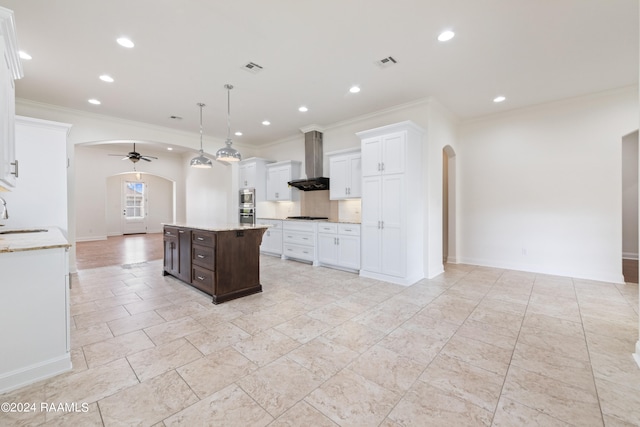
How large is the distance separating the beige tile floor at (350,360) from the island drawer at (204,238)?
733mm

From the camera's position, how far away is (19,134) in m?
3.61

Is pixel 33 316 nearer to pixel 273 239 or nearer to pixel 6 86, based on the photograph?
pixel 6 86

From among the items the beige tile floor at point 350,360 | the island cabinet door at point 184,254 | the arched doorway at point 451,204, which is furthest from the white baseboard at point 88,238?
the arched doorway at point 451,204

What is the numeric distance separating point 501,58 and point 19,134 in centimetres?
632

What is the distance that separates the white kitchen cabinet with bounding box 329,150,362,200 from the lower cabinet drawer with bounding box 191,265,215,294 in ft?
9.52

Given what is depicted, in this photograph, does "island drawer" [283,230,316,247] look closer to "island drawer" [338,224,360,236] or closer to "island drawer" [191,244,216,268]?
"island drawer" [338,224,360,236]

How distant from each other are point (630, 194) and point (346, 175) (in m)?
6.45

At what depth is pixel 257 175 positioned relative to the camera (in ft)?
23.2

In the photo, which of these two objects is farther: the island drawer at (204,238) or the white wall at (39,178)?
the white wall at (39,178)

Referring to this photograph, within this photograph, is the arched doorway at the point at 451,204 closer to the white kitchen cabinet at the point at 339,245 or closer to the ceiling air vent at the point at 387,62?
the white kitchen cabinet at the point at 339,245

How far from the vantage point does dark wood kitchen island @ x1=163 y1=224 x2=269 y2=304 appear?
3.42 metres

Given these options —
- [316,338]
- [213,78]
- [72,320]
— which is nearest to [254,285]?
[316,338]

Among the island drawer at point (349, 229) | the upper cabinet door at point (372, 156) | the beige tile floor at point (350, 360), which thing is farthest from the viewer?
the island drawer at point (349, 229)

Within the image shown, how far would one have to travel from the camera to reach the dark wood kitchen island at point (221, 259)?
342 cm
